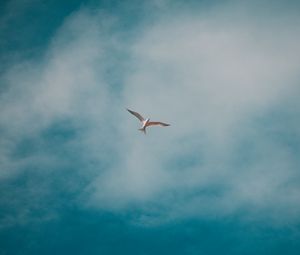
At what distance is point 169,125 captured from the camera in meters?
31.9

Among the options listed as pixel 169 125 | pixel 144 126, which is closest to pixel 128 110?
pixel 144 126

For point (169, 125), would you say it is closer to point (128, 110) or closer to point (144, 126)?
point (144, 126)

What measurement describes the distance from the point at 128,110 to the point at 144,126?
274 cm

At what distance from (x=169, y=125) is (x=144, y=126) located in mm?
3055

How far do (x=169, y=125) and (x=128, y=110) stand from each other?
17.3 feet

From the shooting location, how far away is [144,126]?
31516 millimetres

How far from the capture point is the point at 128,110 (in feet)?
104
